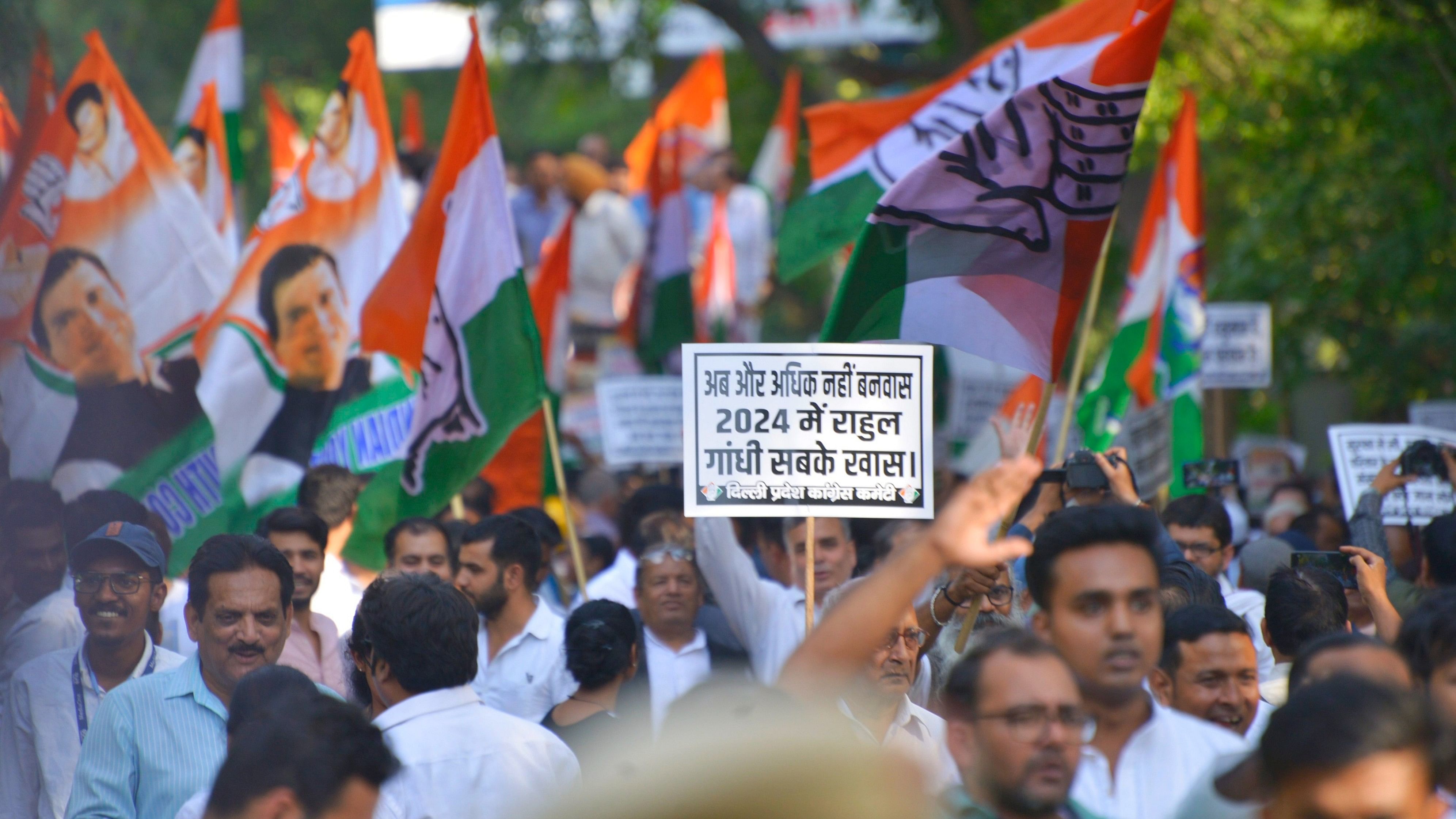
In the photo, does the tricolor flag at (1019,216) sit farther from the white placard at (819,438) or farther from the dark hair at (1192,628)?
the dark hair at (1192,628)

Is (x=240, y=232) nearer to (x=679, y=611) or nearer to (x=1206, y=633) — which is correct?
(x=679, y=611)

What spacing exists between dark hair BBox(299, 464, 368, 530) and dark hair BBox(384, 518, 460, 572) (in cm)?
42

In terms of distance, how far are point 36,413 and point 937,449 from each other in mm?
7249

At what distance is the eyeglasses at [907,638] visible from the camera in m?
4.72

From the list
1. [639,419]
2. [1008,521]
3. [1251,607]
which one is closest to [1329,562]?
[1251,607]

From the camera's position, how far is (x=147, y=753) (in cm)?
439

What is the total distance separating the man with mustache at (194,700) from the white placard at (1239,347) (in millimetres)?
7700

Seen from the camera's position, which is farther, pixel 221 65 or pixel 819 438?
pixel 221 65

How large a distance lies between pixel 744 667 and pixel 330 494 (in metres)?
2.14

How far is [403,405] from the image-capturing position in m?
8.26

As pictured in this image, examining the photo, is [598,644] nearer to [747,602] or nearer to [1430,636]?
[747,602]

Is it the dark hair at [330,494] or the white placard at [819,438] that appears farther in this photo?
the dark hair at [330,494]

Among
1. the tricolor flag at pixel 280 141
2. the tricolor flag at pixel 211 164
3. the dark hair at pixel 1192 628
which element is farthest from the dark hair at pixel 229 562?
the tricolor flag at pixel 280 141

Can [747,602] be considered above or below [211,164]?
below
